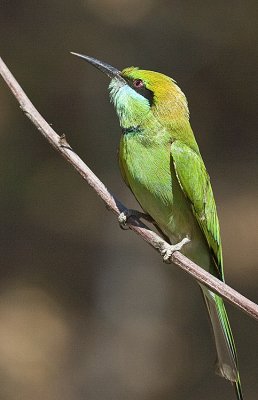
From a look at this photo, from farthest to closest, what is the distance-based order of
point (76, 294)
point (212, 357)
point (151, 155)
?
point (76, 294) → point (212, 357) → point (151, 155)

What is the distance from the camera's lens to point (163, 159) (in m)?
2.36

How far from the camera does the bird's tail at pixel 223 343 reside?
223cm

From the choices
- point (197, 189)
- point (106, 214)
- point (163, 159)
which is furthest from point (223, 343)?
point (106, 214)

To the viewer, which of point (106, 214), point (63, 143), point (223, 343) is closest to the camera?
point (63, 143)

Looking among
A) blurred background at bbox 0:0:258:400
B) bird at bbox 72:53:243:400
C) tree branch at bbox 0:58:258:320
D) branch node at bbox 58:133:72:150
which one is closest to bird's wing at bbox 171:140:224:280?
bird at bbox 72:53:243:400

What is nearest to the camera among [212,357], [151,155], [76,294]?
[151,155]

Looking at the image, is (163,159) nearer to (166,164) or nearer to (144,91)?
(166,164)

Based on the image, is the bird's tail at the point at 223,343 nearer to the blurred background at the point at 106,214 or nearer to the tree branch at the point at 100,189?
the tree branch at the point at 100,189

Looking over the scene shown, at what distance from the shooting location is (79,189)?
4.92 meters

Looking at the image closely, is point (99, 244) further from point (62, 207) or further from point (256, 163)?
point (256, 163)

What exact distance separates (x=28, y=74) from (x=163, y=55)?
80 cm

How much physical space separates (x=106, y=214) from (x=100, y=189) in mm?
2884

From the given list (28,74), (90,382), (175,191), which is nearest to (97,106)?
(28,74)

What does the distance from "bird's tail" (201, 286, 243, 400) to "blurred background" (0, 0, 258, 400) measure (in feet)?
6.80
